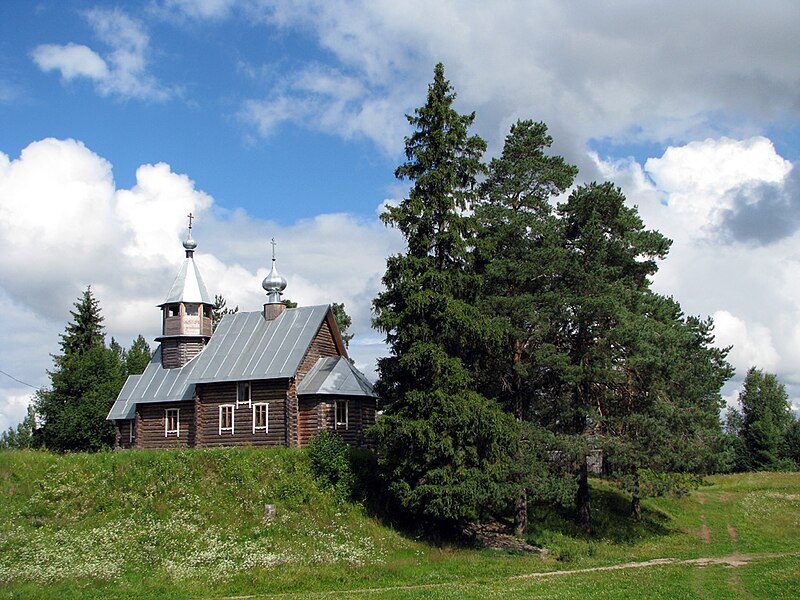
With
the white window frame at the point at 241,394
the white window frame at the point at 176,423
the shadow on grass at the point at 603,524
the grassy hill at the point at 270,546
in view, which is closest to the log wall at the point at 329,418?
the white window frame at the point at 241,394

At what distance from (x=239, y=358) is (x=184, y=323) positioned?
5.14m

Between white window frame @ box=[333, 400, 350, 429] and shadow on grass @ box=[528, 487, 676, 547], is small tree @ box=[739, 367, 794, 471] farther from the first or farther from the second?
white window frame @ box=[333, 400, 350, 429]

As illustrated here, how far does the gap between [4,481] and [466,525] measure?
1765cm

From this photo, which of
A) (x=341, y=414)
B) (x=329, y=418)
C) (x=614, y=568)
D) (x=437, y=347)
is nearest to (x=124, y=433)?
(x=329, y=418)

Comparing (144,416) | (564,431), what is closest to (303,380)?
(144,416)

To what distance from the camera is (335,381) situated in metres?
33.2

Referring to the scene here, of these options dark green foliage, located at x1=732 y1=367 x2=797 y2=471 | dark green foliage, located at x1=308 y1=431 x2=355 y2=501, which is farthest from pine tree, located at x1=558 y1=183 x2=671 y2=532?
dark green foliage, located at x1=732 y1=367 x2=797 y2=471

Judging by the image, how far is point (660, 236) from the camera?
101 feet

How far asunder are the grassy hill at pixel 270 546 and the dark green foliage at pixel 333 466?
41 centimetres

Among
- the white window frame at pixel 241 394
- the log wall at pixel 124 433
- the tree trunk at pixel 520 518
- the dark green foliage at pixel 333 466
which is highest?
the white window frame at pixel 241 394

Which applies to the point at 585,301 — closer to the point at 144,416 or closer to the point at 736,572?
the point at 736,572

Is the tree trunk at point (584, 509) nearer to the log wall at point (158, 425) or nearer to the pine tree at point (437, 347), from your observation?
the pine tree at point (437, 347)

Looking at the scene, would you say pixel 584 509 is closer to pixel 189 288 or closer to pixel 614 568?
pixel 614 568

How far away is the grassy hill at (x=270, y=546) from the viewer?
19391mm
